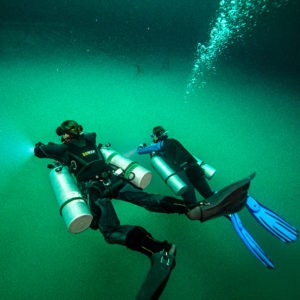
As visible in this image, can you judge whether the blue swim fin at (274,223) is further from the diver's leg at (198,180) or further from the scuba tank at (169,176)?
the scuba tank at (169,176)

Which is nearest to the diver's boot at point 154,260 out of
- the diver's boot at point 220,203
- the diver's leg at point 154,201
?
the diver's boot at point 220,203

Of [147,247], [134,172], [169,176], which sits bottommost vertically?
[147,247]

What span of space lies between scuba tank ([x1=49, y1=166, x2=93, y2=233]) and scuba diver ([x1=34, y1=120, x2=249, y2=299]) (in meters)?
0.01

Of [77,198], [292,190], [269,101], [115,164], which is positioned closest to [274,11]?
[269,101]


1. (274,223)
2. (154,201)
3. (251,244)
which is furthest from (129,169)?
(274,223)

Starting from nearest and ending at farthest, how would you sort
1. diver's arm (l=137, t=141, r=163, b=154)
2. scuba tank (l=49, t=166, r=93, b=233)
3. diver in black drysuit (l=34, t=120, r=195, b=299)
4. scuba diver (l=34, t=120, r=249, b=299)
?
scuba diver (l=34, t=120, r=249, b=299) < diver in black drysuit (l=34, t=120, r=195, b=299) < scuba tank (l=49, t=166, r=93, b=233) < diver's arm (l=137, t=141, r=163, b=154)

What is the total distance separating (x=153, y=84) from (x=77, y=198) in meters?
6.49

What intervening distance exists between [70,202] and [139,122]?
467 centimetres

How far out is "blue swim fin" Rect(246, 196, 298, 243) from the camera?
150 inches

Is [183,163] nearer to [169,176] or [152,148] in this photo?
[169,176]

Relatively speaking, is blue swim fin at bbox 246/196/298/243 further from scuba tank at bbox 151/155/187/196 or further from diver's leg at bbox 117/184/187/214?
diver's leg at bbox 117/184/187/214

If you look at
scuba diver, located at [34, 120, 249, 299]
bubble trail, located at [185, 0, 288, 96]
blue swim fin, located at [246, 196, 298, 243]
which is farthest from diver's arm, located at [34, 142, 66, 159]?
bubble trail, located at [185, 0, 288, 96]

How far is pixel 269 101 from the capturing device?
8.52m

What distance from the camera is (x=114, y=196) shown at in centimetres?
342
